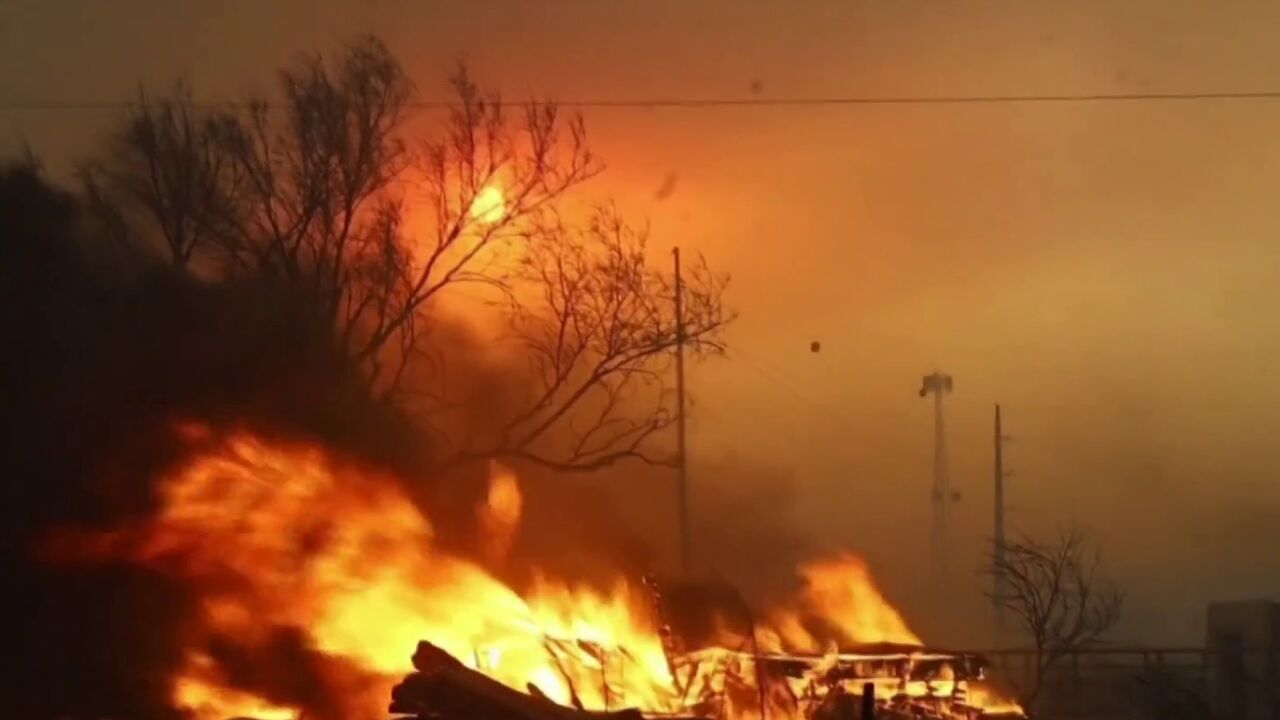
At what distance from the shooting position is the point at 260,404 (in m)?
16.1

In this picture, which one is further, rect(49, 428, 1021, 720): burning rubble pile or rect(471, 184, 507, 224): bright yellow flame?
rect(471, 184, 507, 224): bright yellow flame

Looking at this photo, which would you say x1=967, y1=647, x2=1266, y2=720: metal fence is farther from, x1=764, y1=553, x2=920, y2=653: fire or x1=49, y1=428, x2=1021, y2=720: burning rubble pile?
x1=49, y1=428, x2=1021, y2=720: burning rubble pile

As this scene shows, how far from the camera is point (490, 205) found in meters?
18.0

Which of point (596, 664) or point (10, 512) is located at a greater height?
point (10, 512)

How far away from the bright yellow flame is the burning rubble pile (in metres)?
4.16

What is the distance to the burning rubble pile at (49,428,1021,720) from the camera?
45.9 feet

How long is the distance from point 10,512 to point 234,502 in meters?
2.39

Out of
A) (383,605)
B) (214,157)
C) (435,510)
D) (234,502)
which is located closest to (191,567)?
(234,502)

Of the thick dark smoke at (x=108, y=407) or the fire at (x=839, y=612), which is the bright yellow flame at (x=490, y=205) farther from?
the fire at (x=839, y=612)

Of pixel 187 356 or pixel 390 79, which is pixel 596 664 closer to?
pixel 187 356

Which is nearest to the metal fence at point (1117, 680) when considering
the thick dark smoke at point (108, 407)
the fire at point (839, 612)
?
the fire at point (839, 612)

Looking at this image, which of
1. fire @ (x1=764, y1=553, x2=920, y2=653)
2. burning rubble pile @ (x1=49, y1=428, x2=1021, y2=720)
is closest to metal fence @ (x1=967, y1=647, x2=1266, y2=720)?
fire @ (x1=764, y1=553, x2=920, y2=653)

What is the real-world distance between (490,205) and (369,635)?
596 cm

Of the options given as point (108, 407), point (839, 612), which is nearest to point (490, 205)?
point (108, 407)
